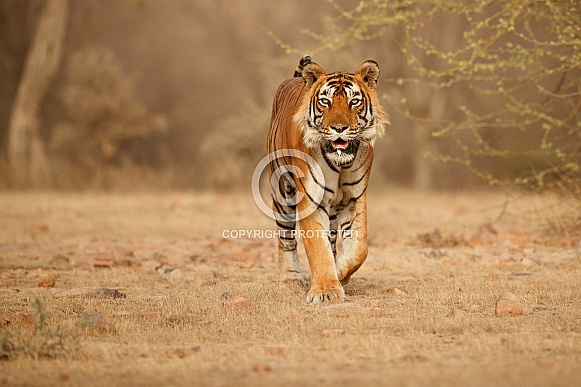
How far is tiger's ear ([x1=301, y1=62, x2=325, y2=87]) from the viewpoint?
7297mm

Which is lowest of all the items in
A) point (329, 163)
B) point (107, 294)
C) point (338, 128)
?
point (107, 294)

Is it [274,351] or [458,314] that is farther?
[458,314]

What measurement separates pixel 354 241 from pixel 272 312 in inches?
40.0

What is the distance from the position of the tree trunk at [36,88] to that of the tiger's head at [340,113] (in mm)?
15224

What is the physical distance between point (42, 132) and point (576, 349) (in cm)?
2808

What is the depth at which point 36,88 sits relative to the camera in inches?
879

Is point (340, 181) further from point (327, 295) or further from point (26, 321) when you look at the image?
point (26, 321)

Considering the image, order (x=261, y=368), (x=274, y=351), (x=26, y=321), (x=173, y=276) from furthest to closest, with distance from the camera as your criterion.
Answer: (x=173, y=276)
(x=26, y=321)
(x=274, y=351)
(x=261, y=368)

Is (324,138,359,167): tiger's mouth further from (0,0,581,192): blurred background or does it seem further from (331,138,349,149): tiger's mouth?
(0,0,581,192): blurred background

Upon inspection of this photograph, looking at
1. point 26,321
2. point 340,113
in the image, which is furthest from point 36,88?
point 26,321

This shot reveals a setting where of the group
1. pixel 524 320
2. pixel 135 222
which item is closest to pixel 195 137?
pixel 135 222

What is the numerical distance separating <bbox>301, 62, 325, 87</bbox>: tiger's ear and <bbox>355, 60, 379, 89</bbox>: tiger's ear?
11.9 inches

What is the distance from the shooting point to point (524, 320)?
6.22 meters

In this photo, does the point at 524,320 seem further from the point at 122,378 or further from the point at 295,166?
the point at 122,378
